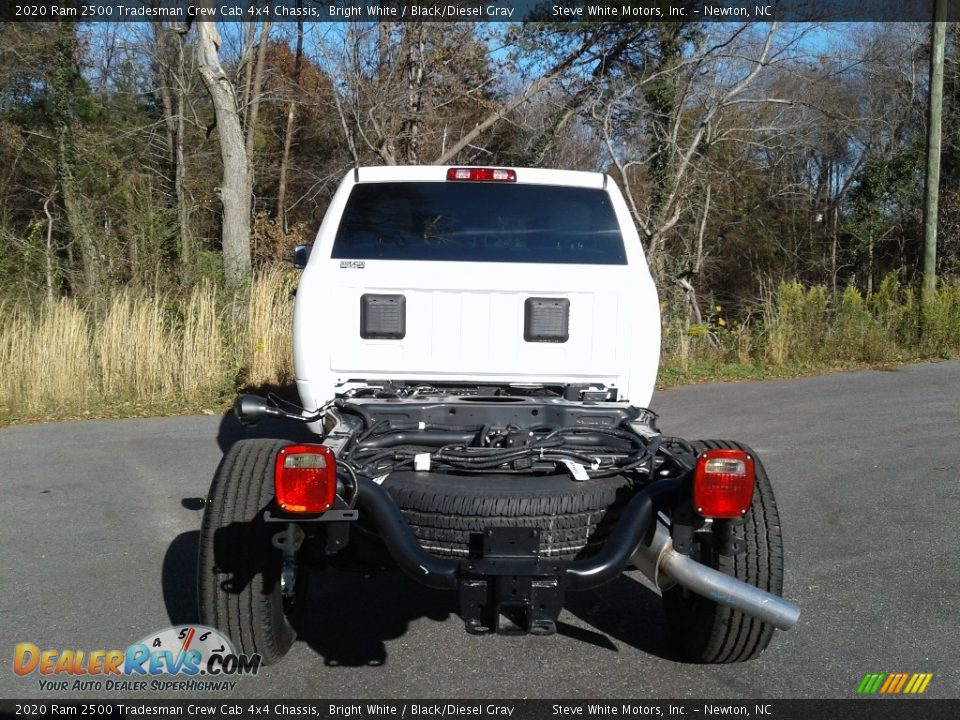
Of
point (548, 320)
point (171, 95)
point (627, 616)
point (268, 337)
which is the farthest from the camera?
point (171, 95)

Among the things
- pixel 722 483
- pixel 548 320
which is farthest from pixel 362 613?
pixel 722 483

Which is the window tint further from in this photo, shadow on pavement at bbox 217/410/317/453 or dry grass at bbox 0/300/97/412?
dry grass at bbox 0/300/97/412

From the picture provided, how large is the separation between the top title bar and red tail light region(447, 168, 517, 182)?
Result: 34.1 feet

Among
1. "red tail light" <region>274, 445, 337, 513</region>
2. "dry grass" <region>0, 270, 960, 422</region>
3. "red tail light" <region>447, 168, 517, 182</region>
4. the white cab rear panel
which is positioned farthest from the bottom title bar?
"dry grass" <region>0, 270, 960, 422</region>

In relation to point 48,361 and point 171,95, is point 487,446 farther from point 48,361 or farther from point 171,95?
point 171,95

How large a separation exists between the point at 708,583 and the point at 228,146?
13.2 metres

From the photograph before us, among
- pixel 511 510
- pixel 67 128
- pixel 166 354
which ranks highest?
pixel 67 128

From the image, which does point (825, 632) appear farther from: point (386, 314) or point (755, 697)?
point (386, 314)

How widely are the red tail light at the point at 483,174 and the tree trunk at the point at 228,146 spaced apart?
31.6ft

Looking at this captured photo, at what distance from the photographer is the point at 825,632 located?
3.87m

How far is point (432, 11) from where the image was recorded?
15094mm

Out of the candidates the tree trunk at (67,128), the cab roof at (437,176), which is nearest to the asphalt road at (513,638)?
the cab roof at (437,176)

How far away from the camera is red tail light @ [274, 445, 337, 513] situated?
9.35 ft

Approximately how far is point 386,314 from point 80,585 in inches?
81.7
